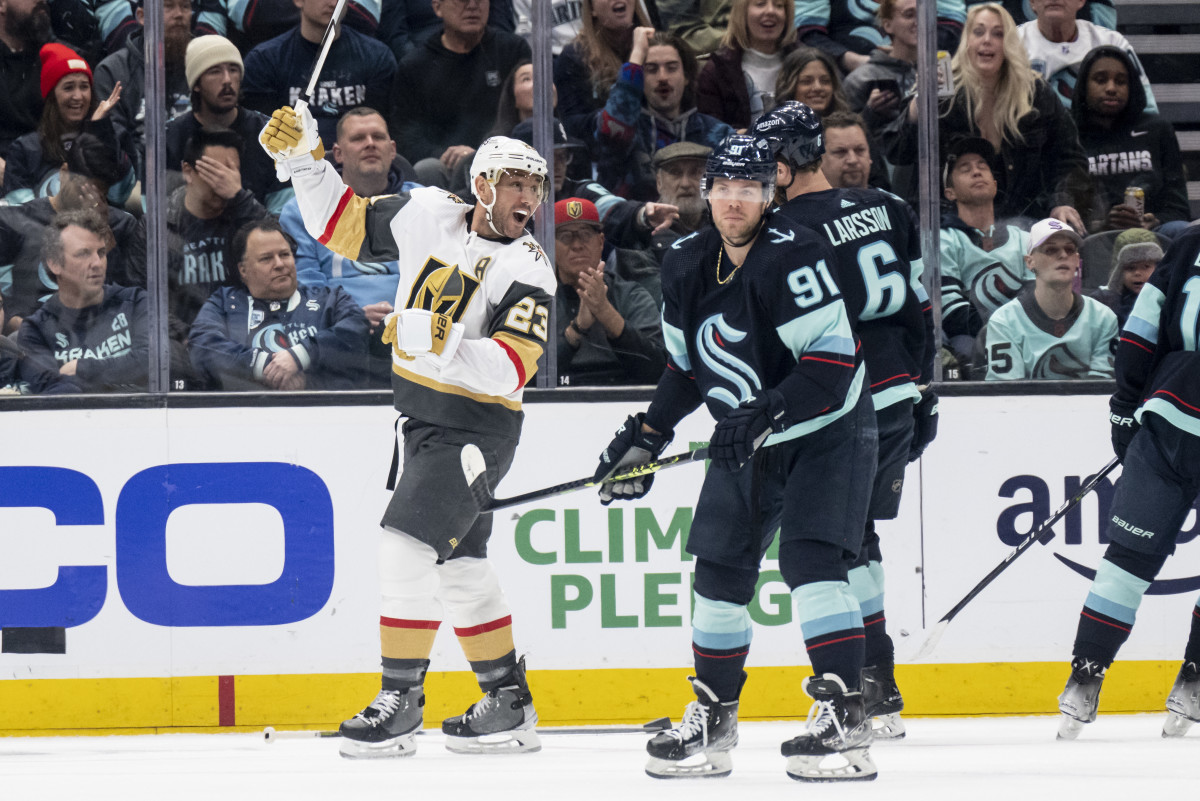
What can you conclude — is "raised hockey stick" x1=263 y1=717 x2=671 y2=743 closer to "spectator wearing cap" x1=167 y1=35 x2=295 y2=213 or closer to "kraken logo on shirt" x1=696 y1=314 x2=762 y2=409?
"kraken logo on shirt" x1=696 y1=314 x2=762 y2=409

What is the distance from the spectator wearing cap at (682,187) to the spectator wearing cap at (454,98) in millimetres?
532

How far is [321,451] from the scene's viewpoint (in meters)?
4.04

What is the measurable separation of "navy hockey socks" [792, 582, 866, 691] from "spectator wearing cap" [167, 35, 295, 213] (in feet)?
7.00

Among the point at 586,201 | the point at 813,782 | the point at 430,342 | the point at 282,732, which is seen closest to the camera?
the point at 813,782

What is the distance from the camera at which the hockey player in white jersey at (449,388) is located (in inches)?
131

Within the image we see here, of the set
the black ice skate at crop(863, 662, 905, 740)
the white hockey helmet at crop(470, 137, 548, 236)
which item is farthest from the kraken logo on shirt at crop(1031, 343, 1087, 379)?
the white hockey helmet at crop(470, 137, 548, 236)

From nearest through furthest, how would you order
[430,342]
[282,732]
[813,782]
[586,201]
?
[813,782] < [430,342] < [282,732] < [586,201]

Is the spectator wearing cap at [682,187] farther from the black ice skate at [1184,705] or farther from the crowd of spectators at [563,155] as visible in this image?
the black ice skate at [1184,705]

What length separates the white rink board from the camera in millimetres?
3973

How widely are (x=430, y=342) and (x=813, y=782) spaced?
126 centimetres

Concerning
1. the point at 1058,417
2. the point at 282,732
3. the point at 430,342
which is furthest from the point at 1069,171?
the point at 282,732

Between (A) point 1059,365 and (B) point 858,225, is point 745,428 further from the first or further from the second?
(A) point 1059,365

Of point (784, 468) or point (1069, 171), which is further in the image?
point (1069, 171)

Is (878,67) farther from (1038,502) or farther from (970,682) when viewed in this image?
(970,682)
